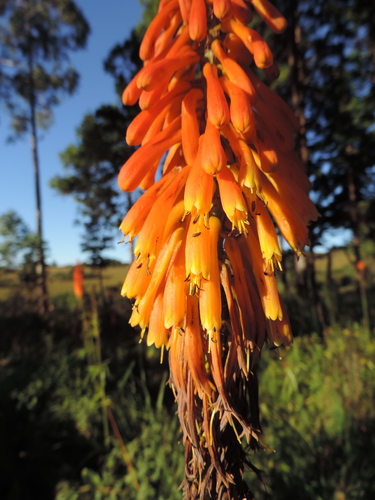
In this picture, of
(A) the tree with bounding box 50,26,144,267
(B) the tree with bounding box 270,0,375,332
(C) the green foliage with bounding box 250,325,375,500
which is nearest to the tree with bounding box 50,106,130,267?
(A) the tree with bounding box 50,26,144,267

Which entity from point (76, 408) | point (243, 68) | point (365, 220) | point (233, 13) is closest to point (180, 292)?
point (243, 68)

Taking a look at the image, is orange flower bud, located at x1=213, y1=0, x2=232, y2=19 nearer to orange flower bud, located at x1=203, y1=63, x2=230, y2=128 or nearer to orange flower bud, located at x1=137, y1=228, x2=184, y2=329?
orange flower bud, located at x1=203, y1=63, x2=230, y2=128

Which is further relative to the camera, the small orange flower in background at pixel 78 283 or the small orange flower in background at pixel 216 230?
the small orange flower in background at pixel 78 283

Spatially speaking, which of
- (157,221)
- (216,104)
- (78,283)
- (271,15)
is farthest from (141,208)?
(78,283)

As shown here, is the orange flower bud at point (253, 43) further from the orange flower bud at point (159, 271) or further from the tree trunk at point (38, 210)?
the tree trunk at point (38, 210)

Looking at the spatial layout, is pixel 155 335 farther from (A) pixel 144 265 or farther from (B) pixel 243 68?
(B) pixel 243 68

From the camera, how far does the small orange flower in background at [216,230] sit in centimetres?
108

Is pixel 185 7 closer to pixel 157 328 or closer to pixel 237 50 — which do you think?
pixel 237 50

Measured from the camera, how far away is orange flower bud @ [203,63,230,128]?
1.07 m

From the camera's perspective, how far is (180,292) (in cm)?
113

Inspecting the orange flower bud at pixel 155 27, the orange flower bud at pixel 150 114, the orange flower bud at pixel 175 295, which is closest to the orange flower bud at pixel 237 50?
the orange flower bud at pixel 150 114

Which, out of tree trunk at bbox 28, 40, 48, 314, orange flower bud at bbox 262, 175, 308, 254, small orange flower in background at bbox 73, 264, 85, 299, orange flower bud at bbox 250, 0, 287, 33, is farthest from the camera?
tree trunk at bbox 28, 40, 48, 314

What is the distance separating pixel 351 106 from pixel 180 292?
1425 cm

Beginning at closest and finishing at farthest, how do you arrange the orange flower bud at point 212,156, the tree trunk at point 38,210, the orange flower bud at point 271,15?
1. the orange flower bud at point 212,156
2. the orange flower bud at point 271,15
3. the tree trunk at point 38,210
